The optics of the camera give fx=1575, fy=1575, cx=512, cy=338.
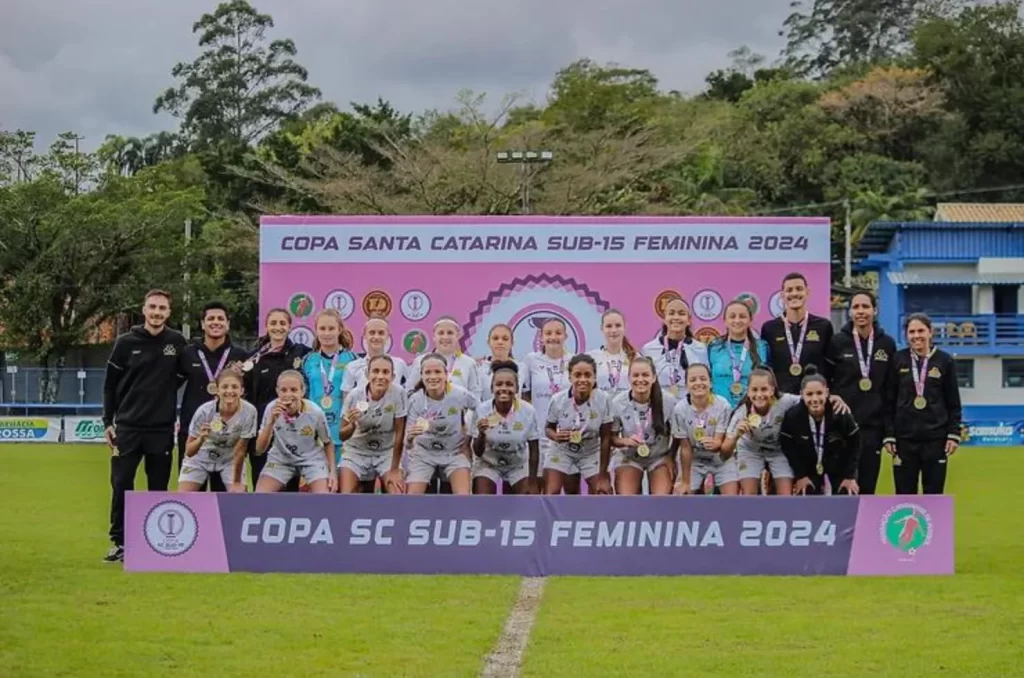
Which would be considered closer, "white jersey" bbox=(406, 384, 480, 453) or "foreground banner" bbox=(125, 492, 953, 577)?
"foreground banner" bbox=(125, 492, 953, 577)

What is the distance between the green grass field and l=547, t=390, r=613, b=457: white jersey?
152cm

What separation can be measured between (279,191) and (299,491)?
136ft

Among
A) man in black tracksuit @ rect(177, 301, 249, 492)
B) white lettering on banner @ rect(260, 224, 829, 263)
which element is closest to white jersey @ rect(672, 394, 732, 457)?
man in black tracksuit @ rect(177, 301, 249, 492)

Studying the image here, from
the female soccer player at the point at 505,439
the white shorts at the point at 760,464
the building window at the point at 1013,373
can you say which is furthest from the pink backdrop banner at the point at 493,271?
the building window at the point at 1013,373

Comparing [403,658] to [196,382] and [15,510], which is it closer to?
[196,382]

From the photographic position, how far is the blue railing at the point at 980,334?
4547 centimetres

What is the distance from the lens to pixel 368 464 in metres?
11.7

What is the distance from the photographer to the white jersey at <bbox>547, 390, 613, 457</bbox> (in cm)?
1145

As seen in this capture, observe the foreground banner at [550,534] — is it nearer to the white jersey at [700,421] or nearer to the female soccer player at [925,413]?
the female soccer player at [925,413]

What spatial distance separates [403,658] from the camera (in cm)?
766

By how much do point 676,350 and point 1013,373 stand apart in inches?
1431

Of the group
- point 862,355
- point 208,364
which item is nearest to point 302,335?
point 208,364

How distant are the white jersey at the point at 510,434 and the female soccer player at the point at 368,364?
751 mm

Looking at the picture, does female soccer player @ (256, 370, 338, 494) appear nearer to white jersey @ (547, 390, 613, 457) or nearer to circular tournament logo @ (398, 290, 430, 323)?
A: white jersey @ (547, 390, 613, 457)
